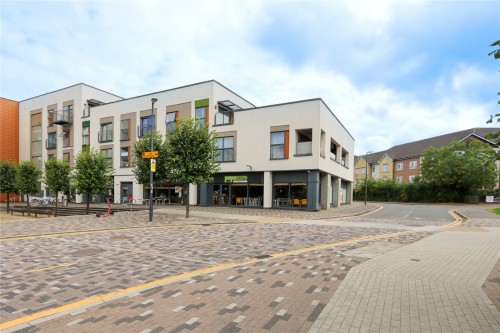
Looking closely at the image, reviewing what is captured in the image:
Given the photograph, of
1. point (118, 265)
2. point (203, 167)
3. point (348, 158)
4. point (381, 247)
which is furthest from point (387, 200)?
point (118, 265)

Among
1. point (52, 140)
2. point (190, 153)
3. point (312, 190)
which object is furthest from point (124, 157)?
point (312, 190)

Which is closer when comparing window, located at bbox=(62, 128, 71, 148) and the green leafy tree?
the green leafy tree

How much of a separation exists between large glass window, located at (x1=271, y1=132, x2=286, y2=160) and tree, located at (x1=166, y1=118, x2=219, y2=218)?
903cm

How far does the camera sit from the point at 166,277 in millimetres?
5984

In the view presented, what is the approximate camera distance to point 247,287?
17.3ft

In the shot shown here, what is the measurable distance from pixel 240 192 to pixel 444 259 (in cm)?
2208

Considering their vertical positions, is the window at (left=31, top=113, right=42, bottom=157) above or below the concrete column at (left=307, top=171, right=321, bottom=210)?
above

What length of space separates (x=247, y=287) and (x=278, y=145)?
22.4 metres

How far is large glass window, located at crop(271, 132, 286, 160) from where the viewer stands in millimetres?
27000

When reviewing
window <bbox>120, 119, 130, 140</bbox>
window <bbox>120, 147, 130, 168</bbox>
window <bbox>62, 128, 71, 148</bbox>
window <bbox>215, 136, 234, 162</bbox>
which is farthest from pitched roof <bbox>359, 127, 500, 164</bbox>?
window <bbox>62, 128, 71, 148</bbox>

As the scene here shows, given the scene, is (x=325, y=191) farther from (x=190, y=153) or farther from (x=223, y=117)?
(x=190, y=153)

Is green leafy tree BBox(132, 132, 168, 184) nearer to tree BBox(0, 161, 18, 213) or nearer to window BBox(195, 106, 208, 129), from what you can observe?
window BBox(195, 106, 208, 129)

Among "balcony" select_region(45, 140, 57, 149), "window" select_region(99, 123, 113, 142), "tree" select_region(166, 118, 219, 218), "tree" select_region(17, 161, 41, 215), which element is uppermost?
"window" select_region(99, 123, 113, 142)

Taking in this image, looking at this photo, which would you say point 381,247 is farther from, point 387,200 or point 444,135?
point 444,135
